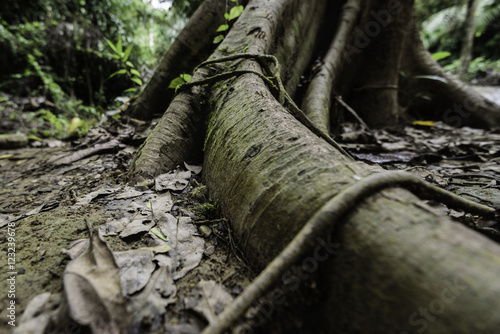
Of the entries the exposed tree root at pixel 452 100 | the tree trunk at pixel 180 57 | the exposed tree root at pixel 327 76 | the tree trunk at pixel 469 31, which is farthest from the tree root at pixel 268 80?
the tree trunk at pixel 469 31

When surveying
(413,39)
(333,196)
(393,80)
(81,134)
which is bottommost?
(81,134)

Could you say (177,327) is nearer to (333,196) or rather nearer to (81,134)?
(333,196)

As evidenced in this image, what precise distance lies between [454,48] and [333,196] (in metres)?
17.4

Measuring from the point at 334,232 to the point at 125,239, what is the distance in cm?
91

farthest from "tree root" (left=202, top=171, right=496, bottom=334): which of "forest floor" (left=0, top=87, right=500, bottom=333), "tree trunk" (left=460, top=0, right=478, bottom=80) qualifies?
"tree trunk" (left=460, top=0, right=478, bottom=80)

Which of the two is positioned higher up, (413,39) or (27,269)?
(413,39)

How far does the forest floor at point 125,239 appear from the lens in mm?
751

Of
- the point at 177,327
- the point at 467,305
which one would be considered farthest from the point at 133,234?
the point at 467,305

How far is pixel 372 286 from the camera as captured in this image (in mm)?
619

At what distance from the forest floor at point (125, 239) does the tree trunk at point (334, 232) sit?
0.16m

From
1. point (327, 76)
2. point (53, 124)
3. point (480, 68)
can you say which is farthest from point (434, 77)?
point (480, 68)

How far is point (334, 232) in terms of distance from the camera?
2.38 ft

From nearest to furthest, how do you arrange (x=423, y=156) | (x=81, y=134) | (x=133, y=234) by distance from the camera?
(x=133, y=234)
(x=423, y=156)
(x=81, y=134)

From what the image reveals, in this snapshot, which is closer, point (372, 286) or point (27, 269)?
point (372, 286)
